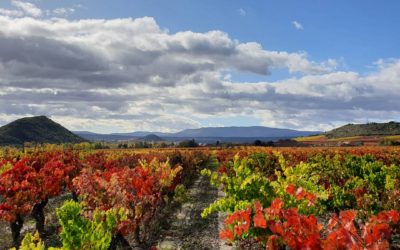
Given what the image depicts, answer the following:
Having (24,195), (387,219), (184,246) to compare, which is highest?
(387,219)

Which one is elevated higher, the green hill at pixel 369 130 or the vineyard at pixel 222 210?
the green hill at pixel 369 130

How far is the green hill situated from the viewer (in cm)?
15075

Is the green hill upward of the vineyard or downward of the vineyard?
upward

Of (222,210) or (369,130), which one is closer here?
(222,210)

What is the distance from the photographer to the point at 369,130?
155500 mm

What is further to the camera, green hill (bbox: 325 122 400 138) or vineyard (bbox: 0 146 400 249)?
green hill (bbox: 325 122 400 138)

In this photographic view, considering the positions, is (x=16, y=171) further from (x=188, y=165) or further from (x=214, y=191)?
(x=188, y=165)

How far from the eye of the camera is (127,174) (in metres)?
12.0

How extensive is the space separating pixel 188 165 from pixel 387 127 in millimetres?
146325

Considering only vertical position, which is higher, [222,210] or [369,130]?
[369,130]

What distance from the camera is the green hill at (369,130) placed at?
495 ft

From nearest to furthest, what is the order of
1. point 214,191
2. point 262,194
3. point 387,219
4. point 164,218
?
1. point 387,219
2. point 262,194
3. point 164,218
4. point 214,191

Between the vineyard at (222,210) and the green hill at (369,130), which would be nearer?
the vineyard at (222,210)

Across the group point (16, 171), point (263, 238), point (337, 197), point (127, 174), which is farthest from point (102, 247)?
point (337, 197)
